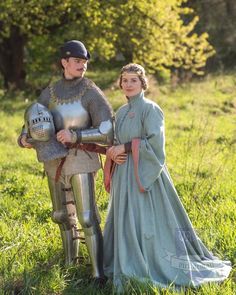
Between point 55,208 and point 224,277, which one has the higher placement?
point 55,208

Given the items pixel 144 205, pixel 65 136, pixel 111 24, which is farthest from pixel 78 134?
pixel 111 24

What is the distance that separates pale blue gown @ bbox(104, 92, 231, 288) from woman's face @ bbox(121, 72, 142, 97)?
0.20ft

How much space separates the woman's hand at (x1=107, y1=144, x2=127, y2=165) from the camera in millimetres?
4348

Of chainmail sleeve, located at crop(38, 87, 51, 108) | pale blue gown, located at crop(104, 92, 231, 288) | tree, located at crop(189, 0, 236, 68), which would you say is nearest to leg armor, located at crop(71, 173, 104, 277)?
pale blue gown, located at crop(104, 92, 231, 288)

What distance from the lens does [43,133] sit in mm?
4234

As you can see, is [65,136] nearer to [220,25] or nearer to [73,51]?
[73,51]

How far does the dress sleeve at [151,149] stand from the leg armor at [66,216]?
2.22ft

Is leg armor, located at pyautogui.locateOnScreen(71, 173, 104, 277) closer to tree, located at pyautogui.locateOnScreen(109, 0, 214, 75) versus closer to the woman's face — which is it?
the woman's face

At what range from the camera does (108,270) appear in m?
4.59

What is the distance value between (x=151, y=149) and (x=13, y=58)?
42.6 feet

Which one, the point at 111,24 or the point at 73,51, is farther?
the point at 111,24

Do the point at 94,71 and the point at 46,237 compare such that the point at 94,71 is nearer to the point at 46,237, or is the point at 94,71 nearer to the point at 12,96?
the point at 12,96

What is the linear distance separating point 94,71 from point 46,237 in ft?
59.8

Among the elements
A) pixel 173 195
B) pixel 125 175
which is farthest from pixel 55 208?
pixel 173 195
